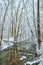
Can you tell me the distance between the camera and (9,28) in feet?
30.7

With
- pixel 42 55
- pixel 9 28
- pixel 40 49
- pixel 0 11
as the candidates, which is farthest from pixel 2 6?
pixel 42 55

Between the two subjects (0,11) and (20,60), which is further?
(0,11)

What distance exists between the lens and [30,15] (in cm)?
898

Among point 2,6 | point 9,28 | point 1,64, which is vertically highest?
point 2,6

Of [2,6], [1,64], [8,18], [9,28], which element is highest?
[2,6]

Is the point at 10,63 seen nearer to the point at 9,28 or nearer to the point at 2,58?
the point at 2,58

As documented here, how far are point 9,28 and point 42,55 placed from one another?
5.07 metres

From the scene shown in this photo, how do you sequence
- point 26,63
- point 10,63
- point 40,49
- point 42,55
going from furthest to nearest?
point 40,49
point 42,55
point 10,63
point 26,63

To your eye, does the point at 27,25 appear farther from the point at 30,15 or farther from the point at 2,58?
the point at 2,58

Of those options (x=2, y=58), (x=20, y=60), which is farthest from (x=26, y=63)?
(x=2, y=58)

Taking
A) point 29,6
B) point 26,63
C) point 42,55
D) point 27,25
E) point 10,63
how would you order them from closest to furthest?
point 26,63 < point 10,63 < point 42,55 < point 29,6 < point 27,25

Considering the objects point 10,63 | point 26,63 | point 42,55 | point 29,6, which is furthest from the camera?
point 29,6

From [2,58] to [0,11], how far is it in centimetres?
532

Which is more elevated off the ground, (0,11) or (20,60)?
(0,11)
